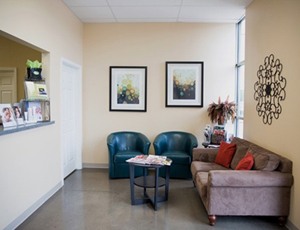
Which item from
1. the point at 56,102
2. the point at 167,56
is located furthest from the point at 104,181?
the point at 167,56

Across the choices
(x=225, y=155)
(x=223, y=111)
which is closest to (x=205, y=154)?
(x=225, y=155)

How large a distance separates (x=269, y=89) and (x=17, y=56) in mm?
4474

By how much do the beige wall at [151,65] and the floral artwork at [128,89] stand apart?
0.25 metres

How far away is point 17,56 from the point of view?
4.80m

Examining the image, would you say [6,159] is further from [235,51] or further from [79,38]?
[235,51]

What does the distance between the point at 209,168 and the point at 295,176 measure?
116cm

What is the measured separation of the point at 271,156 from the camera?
9.33ft

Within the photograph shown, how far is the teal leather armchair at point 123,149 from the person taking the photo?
443 cm

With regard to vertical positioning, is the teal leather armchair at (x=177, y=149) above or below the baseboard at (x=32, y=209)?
above

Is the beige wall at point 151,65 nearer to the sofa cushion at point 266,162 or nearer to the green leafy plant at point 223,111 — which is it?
the green leafy plant at point 223,111

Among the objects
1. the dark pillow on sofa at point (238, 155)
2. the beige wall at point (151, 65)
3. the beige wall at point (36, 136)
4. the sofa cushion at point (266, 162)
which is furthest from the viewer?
the beige wall at point (151, 65)

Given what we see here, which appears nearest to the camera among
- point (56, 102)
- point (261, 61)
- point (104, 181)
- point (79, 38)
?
point (261, 61)

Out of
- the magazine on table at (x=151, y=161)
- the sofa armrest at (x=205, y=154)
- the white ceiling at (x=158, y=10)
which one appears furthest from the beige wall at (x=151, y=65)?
the magazine on table at (x=151, y=161)

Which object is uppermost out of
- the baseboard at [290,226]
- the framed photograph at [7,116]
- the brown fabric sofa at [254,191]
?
the framed photograph at [7,116]
